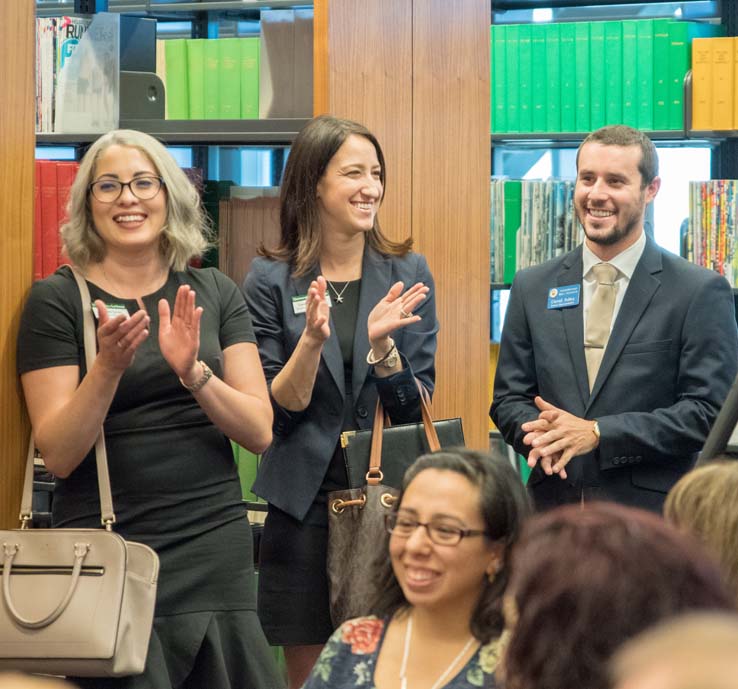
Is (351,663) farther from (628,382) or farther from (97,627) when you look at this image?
(628,382)

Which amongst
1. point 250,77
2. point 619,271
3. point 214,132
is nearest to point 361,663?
point 619,271

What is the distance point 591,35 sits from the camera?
A: 4.67 m

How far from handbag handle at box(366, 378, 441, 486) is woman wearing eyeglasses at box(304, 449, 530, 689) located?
73cm

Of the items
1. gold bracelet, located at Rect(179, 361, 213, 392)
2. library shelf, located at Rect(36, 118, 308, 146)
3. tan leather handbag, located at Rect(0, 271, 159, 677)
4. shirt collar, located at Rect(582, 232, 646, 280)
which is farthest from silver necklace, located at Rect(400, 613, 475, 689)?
library shelf, located at Rect(36, 118, 308, 146)

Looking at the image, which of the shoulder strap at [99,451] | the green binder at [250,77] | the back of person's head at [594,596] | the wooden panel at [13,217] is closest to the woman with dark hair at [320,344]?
the shoulder strap at [99,451]

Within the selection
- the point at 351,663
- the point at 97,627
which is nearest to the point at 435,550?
the point at 351,663

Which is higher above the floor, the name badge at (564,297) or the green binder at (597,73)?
the green binder at (597,73)

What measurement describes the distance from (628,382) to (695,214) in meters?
1.82

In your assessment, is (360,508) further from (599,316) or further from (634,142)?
(634,142)

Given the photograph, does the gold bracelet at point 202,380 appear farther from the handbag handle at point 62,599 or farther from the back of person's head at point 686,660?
the back of person's head at point 686,660

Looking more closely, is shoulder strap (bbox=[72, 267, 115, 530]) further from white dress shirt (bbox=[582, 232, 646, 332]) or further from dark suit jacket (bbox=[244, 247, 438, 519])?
white dress shirt (bbox=[582, 232, 646, 332])

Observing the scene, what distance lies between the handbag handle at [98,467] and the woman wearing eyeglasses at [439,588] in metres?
0.62

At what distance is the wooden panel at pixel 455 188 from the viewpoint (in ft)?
12.0

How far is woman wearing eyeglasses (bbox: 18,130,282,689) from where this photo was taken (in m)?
2.35
